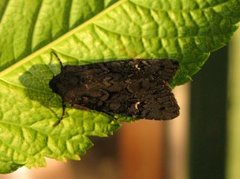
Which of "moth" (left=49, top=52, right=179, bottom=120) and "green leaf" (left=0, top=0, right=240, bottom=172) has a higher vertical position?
"green leaf" (left=0, top=0, right=240, bottom=172)

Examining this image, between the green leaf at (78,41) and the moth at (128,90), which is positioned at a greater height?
the green leaf at (78,41)

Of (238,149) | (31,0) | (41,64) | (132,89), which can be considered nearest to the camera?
(31,0)

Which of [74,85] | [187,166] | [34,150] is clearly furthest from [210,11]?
[187,166]

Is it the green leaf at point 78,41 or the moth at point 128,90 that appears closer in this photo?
the green leaf at point 78,41

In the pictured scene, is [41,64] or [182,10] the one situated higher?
[182,10]

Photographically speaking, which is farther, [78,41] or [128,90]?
[128,90]

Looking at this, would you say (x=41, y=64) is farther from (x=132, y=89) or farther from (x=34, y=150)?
(x=132, y=89)

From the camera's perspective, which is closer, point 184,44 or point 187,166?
point 184,44

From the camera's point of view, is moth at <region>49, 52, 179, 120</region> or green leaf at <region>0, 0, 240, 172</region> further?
moth at <region>49, 52, 179, 120</region>
